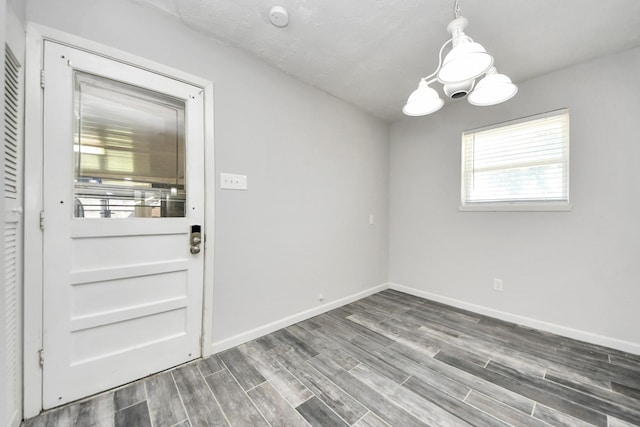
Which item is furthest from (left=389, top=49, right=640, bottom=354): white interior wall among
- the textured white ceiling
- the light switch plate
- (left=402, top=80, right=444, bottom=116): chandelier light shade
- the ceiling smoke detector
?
the light switch plate

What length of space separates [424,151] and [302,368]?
2.93 m

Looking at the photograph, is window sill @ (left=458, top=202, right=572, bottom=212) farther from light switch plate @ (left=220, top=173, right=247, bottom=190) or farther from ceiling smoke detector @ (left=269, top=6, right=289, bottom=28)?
ceiling smoke detector @ (left=269, top=6, right=289, bottom=28)

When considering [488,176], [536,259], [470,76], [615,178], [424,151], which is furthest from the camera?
[424,151]

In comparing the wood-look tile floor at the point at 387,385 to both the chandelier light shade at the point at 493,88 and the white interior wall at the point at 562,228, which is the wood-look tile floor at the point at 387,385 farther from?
the chandelier light shade at the point at 493,88

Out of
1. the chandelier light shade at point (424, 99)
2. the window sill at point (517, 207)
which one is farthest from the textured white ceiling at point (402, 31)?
the window sill at point (517, 207)

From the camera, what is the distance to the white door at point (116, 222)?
1427 mm

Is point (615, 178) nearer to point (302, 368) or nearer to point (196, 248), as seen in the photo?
point (302, 368)

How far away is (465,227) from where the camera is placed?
9.70ft

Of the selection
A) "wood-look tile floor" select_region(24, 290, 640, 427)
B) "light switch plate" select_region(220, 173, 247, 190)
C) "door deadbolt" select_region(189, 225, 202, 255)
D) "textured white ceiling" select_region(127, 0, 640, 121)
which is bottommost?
"wood-look tile floor" select_region(24, 290, 640, 427)

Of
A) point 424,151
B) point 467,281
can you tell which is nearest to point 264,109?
point 424,151

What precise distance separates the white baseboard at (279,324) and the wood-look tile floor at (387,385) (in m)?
0.07

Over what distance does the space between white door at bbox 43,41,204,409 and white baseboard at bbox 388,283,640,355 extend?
9.18ft

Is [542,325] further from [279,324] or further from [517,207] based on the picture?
[279,324]

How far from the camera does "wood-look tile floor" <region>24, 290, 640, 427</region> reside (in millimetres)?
1394
